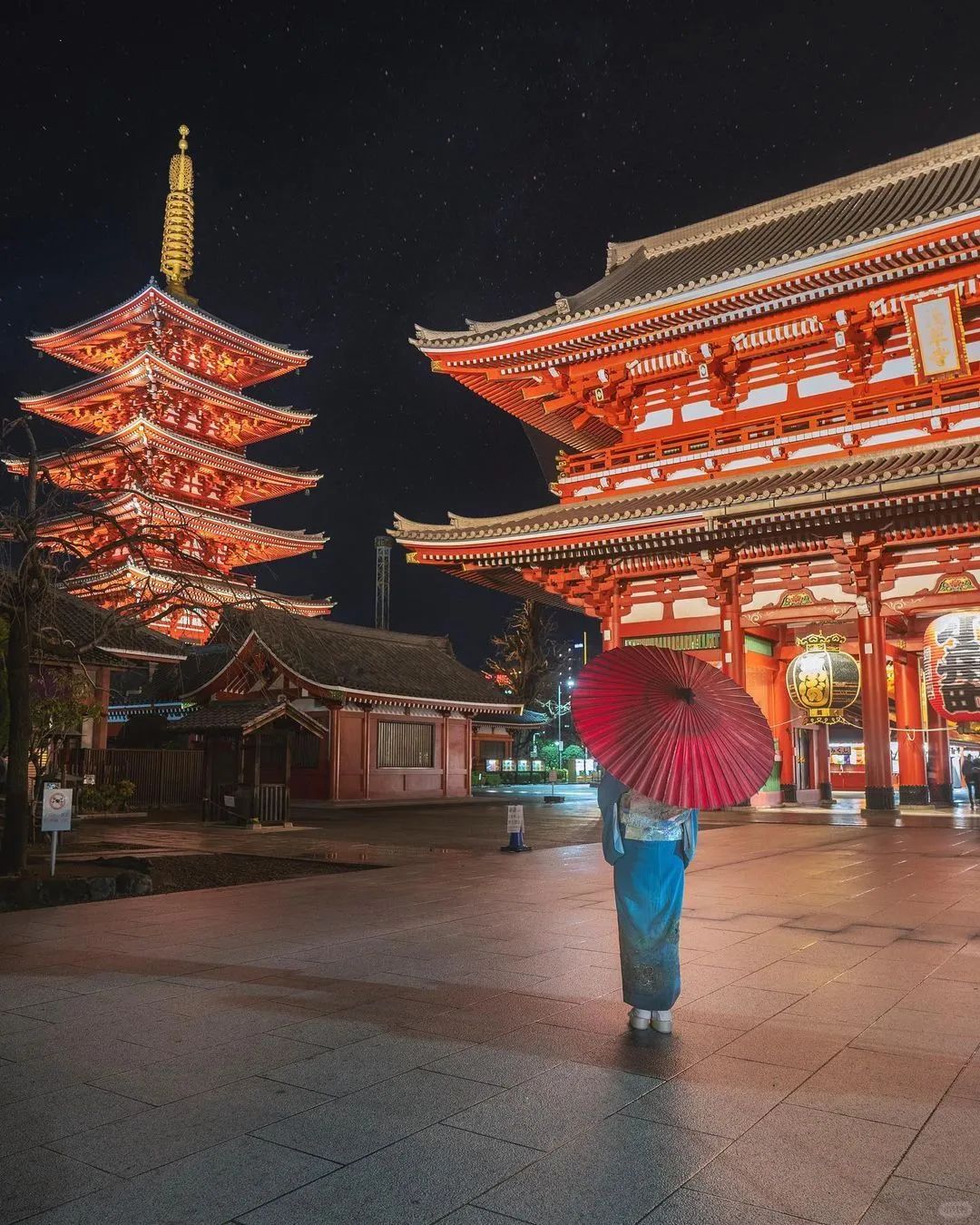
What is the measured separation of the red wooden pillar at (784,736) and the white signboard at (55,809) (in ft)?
52.2

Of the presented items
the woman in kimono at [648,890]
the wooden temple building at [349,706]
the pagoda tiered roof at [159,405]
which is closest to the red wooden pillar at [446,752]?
the wooden temple building at [349,706]

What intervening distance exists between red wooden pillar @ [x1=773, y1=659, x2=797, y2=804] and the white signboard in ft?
52.2

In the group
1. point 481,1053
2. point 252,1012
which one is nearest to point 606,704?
point 481,1053

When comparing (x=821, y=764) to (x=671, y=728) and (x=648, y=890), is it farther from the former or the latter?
(x=671, y=728)

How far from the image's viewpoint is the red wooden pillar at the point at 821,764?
2317cm

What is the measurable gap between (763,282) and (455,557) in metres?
8.73

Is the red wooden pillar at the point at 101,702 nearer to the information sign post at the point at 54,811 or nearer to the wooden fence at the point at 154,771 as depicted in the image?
the wooden fence at the point at 154,771

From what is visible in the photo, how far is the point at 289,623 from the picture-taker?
2873 centimetres

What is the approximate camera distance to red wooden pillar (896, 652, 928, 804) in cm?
2108

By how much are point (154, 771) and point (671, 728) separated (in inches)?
952

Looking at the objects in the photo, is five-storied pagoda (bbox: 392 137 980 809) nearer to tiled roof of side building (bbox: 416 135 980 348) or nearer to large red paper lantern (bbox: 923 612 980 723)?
tiled roof of side building (bbox: 416 135 980 348)

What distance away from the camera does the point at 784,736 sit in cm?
2227

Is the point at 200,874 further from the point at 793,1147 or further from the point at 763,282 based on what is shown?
A: the point at 763,282

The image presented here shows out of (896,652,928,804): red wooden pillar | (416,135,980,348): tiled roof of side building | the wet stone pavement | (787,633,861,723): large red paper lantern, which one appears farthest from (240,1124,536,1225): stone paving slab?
(896,652,928,804): red wooden pillar
